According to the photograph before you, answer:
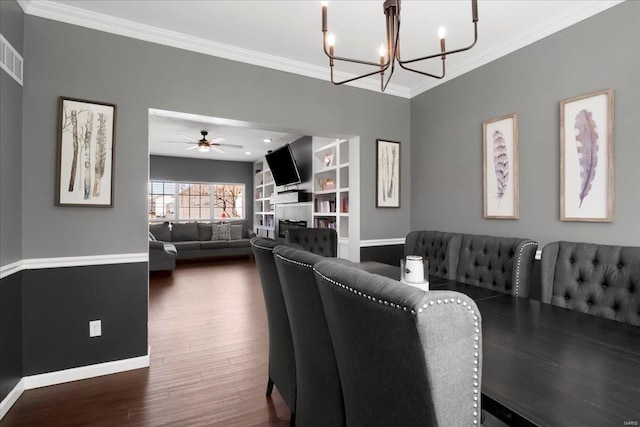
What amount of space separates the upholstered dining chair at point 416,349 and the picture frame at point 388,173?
10.1 feet

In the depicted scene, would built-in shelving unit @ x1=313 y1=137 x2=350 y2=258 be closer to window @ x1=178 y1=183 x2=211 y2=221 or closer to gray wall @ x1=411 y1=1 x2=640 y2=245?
gray wall @ x1=411 y1=1 x2=640 y2=245

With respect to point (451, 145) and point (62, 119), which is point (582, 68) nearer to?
point (451, 145)

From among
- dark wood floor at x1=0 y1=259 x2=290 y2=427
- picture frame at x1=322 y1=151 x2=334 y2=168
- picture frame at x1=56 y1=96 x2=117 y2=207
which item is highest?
picture frame at x1=322 y1=151 x2=334 y2=168

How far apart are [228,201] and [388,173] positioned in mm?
6903

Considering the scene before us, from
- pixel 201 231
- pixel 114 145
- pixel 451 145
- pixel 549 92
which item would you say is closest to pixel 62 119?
pixel 114 145

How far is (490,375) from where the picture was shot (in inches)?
37.6

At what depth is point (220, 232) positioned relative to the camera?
8258mm

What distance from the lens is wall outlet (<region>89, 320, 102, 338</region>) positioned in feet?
8.10

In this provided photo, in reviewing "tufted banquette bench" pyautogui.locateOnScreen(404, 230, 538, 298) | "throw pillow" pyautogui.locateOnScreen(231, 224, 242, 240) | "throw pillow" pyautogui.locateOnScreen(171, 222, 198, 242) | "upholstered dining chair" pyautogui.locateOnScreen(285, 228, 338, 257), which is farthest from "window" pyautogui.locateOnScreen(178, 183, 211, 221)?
"tufted banquette bench" pyautogui.locateOnScreen(404, 230, 538, 298)

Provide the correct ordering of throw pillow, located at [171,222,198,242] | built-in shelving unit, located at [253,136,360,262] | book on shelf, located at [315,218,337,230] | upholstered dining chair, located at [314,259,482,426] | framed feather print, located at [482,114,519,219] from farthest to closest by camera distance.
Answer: throw pillow, located at [171,222,198,242] → book on shelf, located at [315,218,337,230] → built-in shelving unit, located at [253,136,360,262] → framed feather print, located at [482,114,519,219] → upholstered dining chair, located at [314,259,482,426]

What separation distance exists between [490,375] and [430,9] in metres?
2.49

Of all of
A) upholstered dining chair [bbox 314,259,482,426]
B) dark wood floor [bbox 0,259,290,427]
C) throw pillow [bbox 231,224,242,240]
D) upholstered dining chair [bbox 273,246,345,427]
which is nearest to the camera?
upholstered dining chair [bbox 314,259,482,426]

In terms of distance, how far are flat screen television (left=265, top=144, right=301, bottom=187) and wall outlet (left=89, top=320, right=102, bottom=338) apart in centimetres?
432

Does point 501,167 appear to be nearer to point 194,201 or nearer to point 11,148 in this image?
point 11,148
